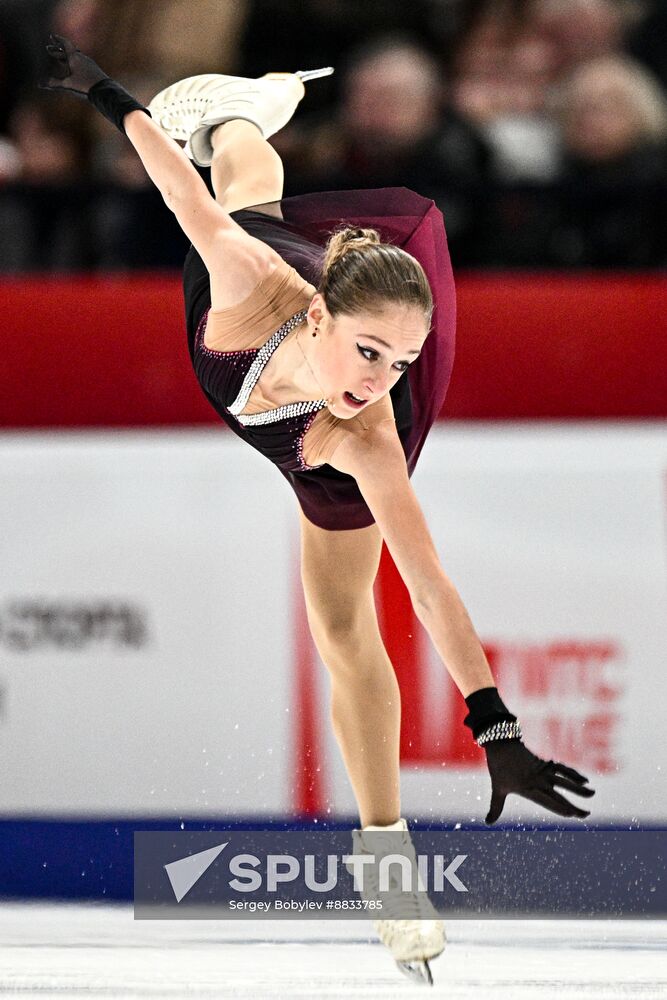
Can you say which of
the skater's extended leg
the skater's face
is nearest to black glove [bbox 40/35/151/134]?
the skater's face

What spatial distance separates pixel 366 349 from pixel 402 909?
1031 millimetres

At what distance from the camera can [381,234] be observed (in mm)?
2740

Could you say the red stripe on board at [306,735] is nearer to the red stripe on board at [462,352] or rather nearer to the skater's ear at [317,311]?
the red stripe on board at [462,352]

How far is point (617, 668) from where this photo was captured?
393cm

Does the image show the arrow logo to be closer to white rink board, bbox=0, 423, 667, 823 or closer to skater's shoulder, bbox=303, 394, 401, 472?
white rink board, bbox=0, 423, 667, 823

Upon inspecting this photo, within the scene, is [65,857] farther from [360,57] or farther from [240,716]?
[360,57]

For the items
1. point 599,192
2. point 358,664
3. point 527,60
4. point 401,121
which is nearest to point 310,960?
point 358,664

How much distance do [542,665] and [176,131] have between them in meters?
1.71

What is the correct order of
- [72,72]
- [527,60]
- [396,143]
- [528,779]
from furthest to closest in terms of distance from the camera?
[527,60], [396,143], [72,72], [528,779]

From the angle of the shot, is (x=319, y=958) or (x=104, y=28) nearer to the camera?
(x=319, y=958)

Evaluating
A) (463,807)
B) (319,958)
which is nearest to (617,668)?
(463,807)

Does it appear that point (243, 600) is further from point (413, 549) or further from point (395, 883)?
point (413, 549)

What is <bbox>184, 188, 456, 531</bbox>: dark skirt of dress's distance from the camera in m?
2.79

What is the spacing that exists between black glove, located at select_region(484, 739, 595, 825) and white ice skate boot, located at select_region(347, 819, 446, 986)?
454 mm
